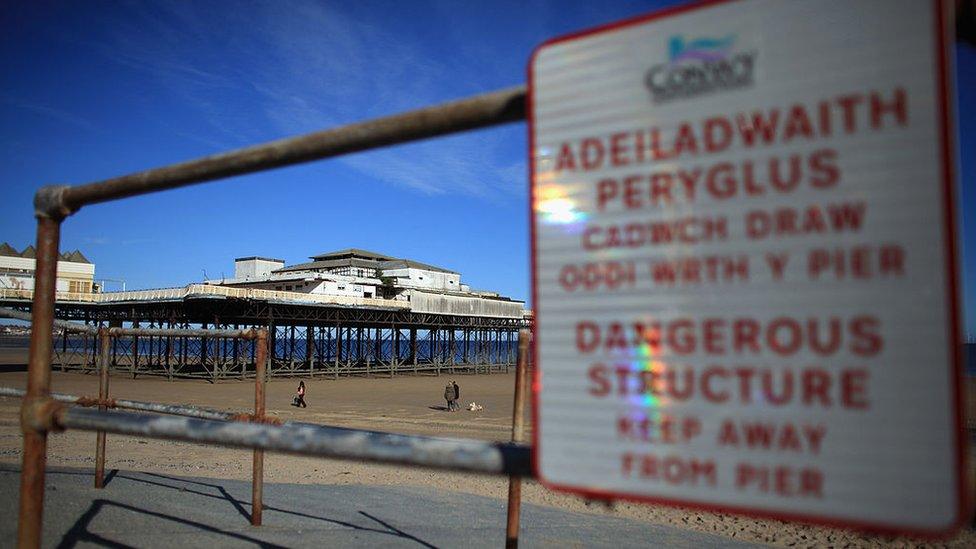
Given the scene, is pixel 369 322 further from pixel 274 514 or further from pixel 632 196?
pixel 632 196

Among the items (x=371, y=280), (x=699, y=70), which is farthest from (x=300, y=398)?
(x=371, y=280)

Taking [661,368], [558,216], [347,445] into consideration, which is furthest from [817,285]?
[347,445]

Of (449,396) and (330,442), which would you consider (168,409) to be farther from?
(449,396)

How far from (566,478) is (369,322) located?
43527 mm

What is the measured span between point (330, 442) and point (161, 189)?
109 cm

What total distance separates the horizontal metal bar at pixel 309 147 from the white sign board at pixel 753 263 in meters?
0.16

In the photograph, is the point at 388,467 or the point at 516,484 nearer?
the point at 516,484

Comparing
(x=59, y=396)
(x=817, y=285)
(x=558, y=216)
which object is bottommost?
(x=59, y=396)

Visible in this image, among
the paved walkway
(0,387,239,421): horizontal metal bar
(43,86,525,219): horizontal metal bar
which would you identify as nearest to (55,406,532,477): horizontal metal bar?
(43,86,525,219): horizontal metal bar

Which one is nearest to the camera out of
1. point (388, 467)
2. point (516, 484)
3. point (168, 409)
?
point (516, 484)

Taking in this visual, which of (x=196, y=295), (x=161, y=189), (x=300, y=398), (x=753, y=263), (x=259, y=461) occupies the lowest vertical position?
(x=300, y=398)

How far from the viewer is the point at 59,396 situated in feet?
17.9

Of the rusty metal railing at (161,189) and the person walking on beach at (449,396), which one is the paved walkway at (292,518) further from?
the person walking on beach at (449,396)

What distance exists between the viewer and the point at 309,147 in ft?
5.49
